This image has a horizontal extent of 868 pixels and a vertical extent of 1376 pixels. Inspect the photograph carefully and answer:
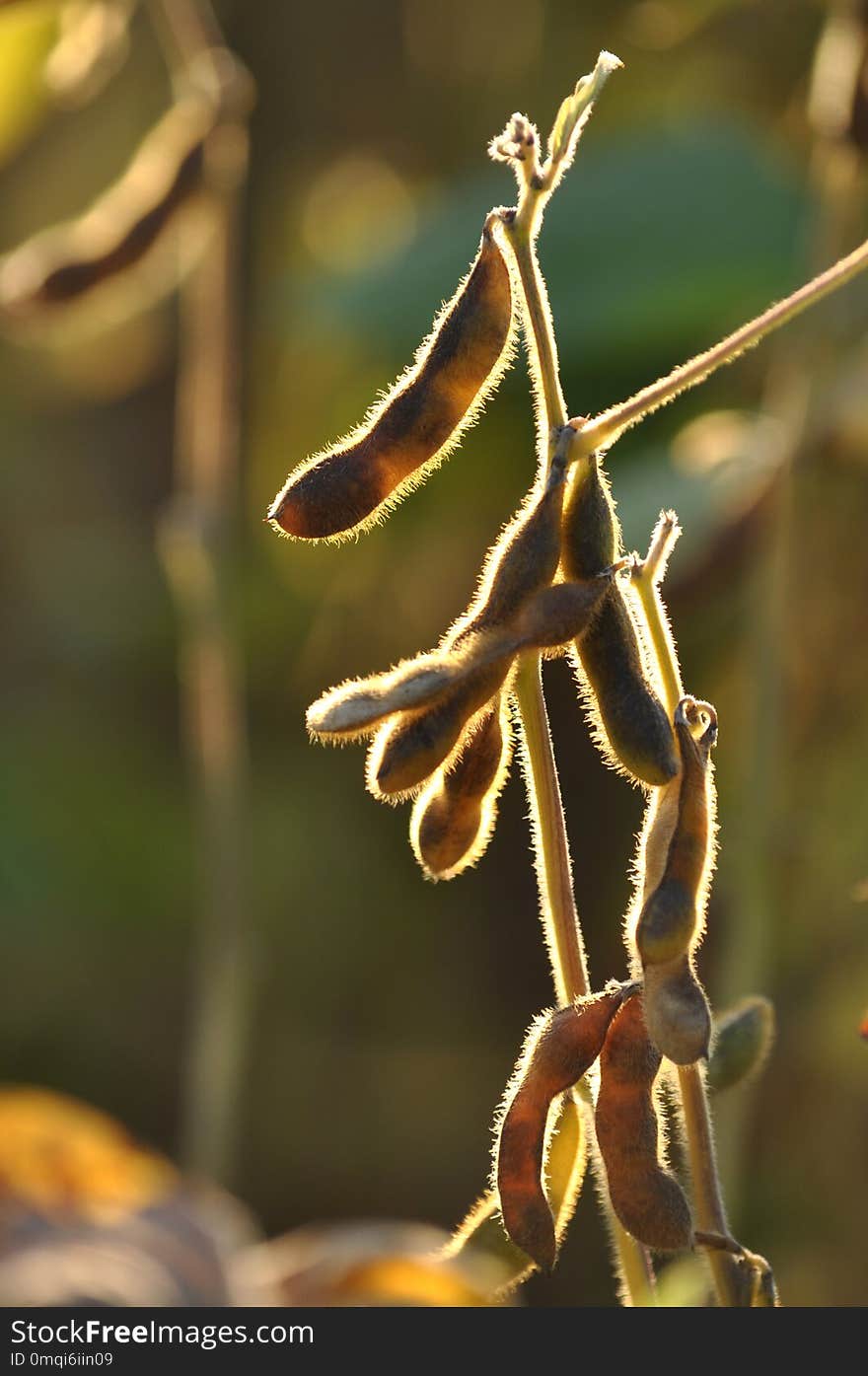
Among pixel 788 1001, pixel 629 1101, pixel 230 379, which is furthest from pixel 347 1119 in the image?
pixel 629 1101

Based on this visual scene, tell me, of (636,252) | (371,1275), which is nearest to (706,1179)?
(371,1275)

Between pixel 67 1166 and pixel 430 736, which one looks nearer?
pixel 430 736

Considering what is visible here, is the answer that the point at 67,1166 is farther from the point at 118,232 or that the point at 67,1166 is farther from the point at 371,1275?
the point at 118,232

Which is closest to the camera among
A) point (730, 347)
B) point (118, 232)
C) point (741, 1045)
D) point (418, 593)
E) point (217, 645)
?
point (730, 347)

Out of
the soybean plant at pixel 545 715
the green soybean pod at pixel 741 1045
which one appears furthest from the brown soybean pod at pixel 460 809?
the green soybean pod at pixel 741 1045

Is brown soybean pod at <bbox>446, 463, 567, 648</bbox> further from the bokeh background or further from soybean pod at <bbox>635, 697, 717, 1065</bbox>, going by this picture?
the bokeh background

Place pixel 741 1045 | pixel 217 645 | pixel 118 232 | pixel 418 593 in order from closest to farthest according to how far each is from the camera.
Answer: pixel 741 1045
pixel 118 232
pixel 217 645
pixel 418 593

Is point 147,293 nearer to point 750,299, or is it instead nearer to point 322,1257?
point 750,299

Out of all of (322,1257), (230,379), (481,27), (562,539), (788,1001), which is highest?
(481,27)
